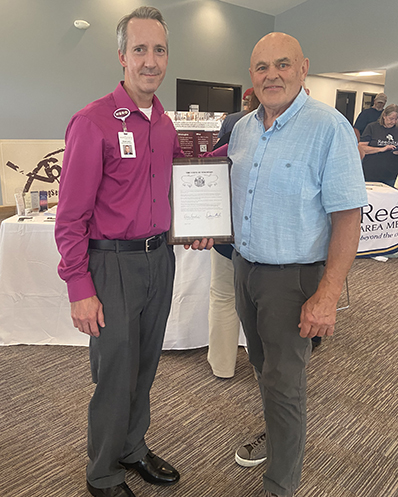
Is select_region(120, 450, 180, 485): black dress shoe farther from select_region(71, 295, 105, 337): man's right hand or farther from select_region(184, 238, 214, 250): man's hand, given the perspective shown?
select_region(184, 238, 214, 250): man's hand

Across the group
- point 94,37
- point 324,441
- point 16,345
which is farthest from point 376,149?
point 16,345

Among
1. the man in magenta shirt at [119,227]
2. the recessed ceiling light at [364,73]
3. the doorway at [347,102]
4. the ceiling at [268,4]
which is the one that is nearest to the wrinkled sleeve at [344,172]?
the man in magenta shirt at [119,227]

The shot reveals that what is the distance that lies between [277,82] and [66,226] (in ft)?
2.79

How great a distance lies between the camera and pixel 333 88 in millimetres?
7410

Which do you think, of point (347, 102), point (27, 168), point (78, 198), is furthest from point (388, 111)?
point (78, 198)

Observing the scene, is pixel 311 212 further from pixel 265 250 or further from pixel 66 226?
pixel 66 226

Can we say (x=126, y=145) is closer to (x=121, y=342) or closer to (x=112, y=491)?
(x=121, y=342)

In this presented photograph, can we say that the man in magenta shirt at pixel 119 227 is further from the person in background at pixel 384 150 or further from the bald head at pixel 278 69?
the person in background at pixel 384 150

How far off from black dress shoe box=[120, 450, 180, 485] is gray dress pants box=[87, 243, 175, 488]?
0.15 meters

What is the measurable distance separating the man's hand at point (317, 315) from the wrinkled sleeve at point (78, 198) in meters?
0.73

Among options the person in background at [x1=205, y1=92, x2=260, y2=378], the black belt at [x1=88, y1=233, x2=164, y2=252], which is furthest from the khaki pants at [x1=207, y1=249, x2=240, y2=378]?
the black belt at [x1=88, y1=233, x2=164, y2=252]

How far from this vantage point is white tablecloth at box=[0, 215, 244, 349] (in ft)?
8.55

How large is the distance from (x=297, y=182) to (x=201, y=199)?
1.30ft

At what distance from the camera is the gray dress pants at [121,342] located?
54.6 inches
